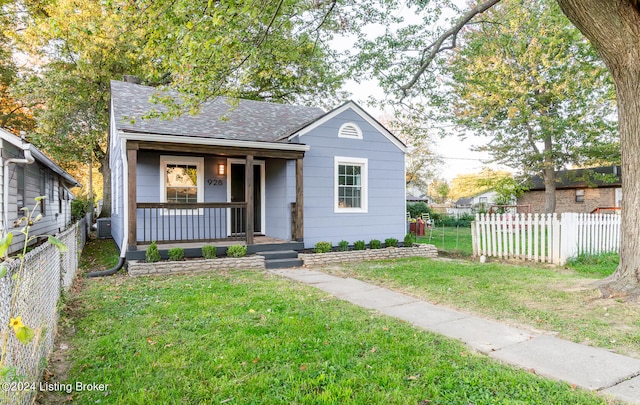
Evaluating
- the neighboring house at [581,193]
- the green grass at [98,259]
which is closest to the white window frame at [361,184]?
the green grass at [98,259]

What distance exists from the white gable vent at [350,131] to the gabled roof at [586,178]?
17.3 metres

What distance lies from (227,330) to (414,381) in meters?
2.00

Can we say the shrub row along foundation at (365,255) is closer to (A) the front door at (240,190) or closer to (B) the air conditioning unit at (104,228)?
(A) the front door at (240,190)

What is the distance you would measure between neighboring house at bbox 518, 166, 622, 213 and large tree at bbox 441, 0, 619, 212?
3.83 m

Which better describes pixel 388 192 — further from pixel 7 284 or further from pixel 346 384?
pixel 7 284

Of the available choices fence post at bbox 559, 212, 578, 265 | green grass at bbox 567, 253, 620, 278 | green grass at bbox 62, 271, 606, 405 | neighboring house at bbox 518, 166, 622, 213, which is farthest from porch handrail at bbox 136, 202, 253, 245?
neighboring house at bbox 518, 166, 622, 213

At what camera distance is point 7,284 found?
92.5 inches

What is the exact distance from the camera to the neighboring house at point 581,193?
25.5 metres

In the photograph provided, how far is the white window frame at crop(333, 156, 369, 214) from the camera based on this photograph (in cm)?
1011

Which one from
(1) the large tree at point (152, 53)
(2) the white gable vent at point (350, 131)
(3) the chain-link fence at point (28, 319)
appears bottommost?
(3) the chain-link fence at point (28, 319)

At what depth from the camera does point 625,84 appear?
513 cm

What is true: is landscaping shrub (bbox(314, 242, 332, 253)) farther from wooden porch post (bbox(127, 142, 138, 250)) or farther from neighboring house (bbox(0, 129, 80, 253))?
neighboring house (bbox(0, 129, 80, 253))

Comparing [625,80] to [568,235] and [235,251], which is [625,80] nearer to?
[568,235]

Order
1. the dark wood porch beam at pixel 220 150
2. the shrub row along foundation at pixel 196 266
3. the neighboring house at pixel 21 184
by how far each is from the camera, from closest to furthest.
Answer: the shrub row along foundation at pixel 196 266, the neighboring house at pixel 21 184, the dark wood porch beam at pixel 220 150
